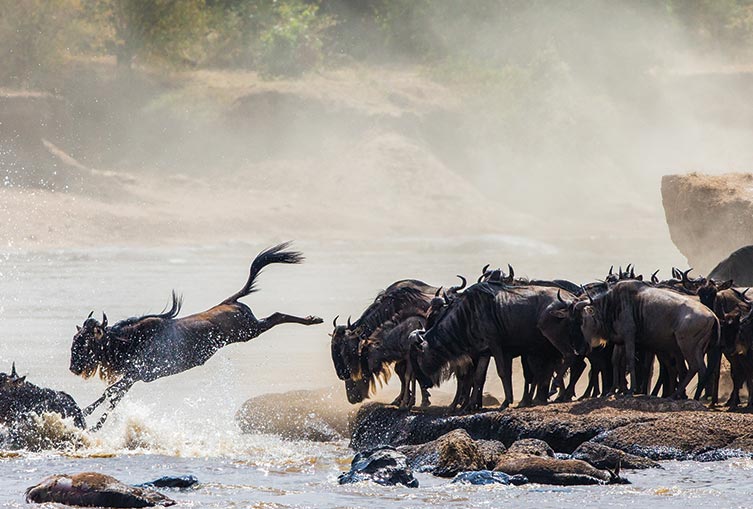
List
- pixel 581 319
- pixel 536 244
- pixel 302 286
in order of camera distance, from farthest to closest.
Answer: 1. pixel 536 244
2. pixel 302 286
3. pixel 581 319

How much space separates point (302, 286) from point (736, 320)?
74.2 ft

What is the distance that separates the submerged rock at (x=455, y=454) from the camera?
12.2 metres

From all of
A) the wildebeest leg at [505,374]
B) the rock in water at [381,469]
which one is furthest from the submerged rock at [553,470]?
the wildebeest leg at [505,374]

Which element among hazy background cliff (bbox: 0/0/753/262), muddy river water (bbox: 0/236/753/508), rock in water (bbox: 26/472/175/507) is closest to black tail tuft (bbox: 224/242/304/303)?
muddy river water (bbox: 0/236/753/508)

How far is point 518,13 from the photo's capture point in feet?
226

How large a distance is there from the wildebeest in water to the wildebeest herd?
2473mm

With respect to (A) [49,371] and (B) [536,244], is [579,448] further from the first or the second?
(B) [536,244]

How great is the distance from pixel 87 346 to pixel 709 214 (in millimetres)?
9964

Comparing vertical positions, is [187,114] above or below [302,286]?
above

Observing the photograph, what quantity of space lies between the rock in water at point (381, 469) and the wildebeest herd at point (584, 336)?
1662mm

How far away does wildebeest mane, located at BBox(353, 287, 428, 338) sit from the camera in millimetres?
15055

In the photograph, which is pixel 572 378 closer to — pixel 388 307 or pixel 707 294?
pixel 707 294

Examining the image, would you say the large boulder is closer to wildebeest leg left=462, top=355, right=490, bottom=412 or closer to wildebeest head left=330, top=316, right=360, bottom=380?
wildebeest head left=330, top=316, right=360, bottom=380

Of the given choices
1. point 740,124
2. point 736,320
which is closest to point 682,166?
Answer: point 740,124
